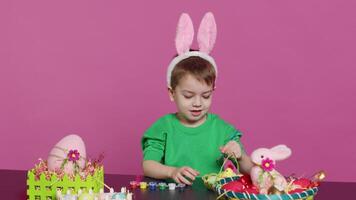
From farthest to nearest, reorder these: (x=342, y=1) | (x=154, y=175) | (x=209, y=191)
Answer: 1. (x=342, y=1)
2. (x=154, y=175)
3. (x=209, y=191)

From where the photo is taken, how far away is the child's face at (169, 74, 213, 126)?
2342 mm

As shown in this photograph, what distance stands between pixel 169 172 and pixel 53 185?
0.44m

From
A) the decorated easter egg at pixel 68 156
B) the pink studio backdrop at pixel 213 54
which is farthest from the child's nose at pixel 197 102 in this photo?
the pink studio backdrop at pixel 213 54

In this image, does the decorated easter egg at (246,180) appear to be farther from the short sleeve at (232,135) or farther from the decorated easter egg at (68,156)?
the short sleeve at (232,135)

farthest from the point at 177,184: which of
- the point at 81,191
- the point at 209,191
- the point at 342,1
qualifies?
the point at 342,1

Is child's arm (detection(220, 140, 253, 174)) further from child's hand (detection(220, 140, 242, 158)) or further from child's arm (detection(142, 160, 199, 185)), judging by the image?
child's arm (detection(142, 160, 199, 185))

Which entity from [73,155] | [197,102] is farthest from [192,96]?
[73,155]

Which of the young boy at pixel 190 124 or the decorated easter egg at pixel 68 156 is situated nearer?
the decorated easter egg at pixel 68 156

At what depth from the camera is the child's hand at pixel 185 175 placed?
6.85ft

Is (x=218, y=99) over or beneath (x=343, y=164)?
over

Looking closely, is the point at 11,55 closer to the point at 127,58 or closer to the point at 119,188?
the point at 127,58

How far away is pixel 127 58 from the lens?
357cm

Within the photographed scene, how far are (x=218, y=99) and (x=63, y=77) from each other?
2.41ft

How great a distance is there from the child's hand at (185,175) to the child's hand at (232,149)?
0.16 meters
